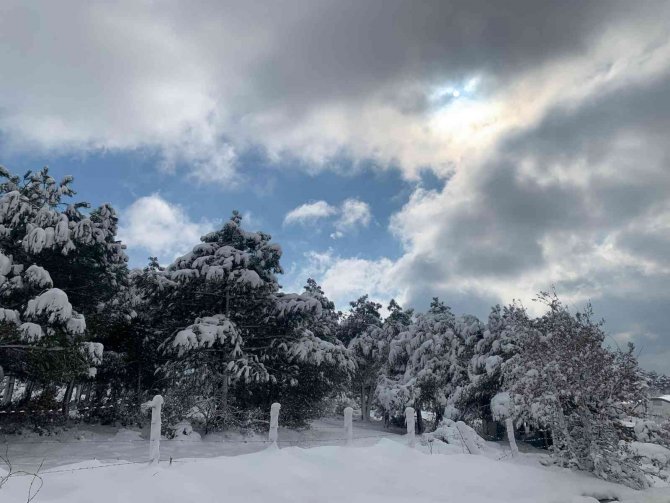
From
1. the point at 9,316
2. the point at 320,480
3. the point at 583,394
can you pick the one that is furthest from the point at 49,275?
the point at 583,394

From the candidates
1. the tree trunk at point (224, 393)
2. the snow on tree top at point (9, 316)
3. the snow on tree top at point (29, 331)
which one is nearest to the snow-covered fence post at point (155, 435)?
the snow on tree top at point (29, 331)

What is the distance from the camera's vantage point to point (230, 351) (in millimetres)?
20219

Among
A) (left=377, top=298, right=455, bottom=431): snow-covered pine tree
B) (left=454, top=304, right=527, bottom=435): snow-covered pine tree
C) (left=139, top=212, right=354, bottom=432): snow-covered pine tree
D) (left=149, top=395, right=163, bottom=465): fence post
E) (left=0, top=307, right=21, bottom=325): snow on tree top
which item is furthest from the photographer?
(left=377, top=298, right=455, bottom=431): snow-covered pine tree

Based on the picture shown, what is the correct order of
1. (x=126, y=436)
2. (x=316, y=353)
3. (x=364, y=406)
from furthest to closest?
(x=364, y=406) < (x=316, y=353) < (x=126, y=436)

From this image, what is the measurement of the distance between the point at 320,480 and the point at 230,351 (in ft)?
43.7

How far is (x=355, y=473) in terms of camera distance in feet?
27.9

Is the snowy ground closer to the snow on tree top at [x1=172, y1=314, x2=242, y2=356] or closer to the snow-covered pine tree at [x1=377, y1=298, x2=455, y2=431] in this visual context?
the snow on tree top at [x1=172, y1=314, x2=242, y2=356]

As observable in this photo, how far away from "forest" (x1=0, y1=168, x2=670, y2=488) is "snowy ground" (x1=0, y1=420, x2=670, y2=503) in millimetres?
2318

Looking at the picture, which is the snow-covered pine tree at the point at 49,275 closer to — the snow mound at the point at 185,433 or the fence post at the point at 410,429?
the snow mound at the point at 185,433

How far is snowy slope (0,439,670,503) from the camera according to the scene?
600cm

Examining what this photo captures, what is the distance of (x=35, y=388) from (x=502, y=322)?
26.1 metres

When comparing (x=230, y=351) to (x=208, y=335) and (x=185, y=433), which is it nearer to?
(x=208, y=335)

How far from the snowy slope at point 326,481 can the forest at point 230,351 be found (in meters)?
2.36

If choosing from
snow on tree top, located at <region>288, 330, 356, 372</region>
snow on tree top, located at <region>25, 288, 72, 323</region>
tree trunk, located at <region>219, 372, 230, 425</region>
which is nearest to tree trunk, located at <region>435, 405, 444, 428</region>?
snow on tree top, located at <region>288, 330, 356, 372</region>
